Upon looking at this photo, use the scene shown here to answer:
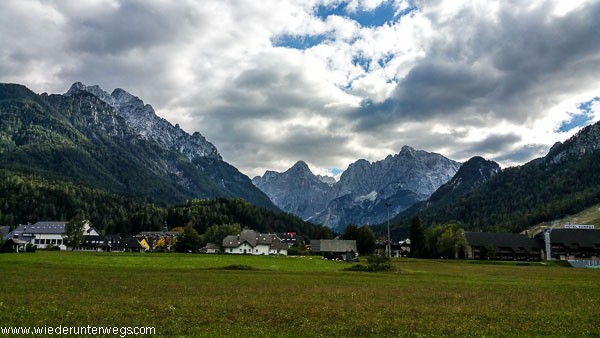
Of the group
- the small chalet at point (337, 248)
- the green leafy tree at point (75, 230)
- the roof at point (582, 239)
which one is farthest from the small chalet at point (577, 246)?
the green leafy tree at point (75, 230)

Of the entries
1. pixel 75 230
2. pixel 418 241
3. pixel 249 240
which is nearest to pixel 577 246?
pixel 418 241

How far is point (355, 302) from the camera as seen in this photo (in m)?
36.9

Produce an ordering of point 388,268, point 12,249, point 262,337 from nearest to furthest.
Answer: point 262,337
point 388,268
point 12,249

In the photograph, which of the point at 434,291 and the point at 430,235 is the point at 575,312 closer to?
the point at 434,291

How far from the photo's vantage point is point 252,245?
610ft

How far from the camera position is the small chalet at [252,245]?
7293 inches

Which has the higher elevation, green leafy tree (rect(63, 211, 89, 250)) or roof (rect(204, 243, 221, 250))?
green leafy tree (rect(63, 211, 89, 250))

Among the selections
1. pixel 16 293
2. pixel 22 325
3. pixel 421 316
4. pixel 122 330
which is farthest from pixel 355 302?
pixel 16 293

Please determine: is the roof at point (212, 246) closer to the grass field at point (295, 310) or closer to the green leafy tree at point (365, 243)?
the green leafy tree at point (365, 243)

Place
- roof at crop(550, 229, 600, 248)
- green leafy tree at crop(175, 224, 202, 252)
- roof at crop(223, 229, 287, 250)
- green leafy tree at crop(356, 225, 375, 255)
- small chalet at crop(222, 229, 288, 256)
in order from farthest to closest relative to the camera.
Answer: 1. green leafy tree at crop(356, 225, 375, 255)
2. roof at crop(550, 229, 600, 248)
3. roof at crop(223, 229, 287, 250)
4. small chalet at crop(222, 229, 288, 256)
5. green leafy tree at crop(175, 224, 202, 252)

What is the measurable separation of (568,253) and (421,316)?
661ft

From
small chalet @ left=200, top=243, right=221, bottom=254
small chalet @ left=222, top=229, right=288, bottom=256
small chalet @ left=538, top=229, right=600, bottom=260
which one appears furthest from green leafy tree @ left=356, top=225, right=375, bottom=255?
small chalet @ left=538, top=229, right=600, bottom=260

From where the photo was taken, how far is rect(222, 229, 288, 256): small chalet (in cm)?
18525

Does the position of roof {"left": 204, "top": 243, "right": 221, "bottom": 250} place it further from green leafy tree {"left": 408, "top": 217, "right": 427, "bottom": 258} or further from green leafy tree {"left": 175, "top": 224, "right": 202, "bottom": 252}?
green leafy tree {"left": 408, "top": 217, "right": 427, "bottom": 258}
